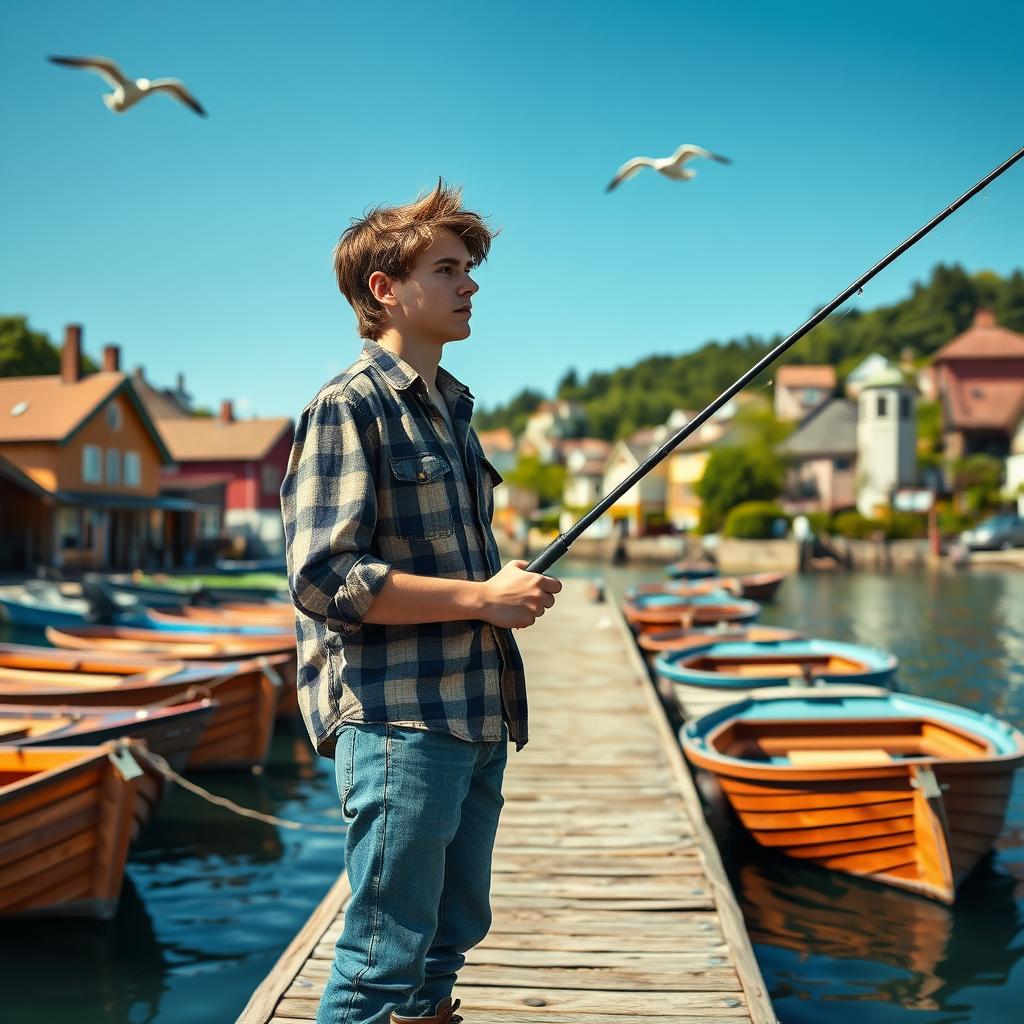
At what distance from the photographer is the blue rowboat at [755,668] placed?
10109mm

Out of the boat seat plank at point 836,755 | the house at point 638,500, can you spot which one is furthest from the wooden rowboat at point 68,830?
the house at point 638,500

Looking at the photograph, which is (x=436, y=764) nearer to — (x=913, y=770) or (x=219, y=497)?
(x=913, y=770)

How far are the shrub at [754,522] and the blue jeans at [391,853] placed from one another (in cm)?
5452

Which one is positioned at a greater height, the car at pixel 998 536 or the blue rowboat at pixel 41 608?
the car at pixel 998 536

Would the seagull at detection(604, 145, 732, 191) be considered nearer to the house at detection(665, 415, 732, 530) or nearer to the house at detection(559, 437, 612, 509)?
the house at detection(665, 415, 732, 530)

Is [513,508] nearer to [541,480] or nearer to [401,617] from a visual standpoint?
[541,480]

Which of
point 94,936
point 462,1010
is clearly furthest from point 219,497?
point 462,1010

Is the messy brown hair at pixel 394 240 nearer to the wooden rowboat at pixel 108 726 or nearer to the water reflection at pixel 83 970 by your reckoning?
the water reflection at pixel 83 970

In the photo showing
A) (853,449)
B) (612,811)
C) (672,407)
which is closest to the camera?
(612,811)

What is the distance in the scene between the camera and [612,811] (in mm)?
6797

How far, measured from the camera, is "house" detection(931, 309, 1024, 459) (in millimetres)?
64938

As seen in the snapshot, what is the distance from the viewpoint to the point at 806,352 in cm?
12050

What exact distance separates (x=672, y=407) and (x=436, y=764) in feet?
434

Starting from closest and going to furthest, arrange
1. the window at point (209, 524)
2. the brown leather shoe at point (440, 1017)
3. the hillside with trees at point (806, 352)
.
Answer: the brown leather shoe at point (440, 1017) < the window at point (209, 524) < the hillside with trees at point (806, 352)
